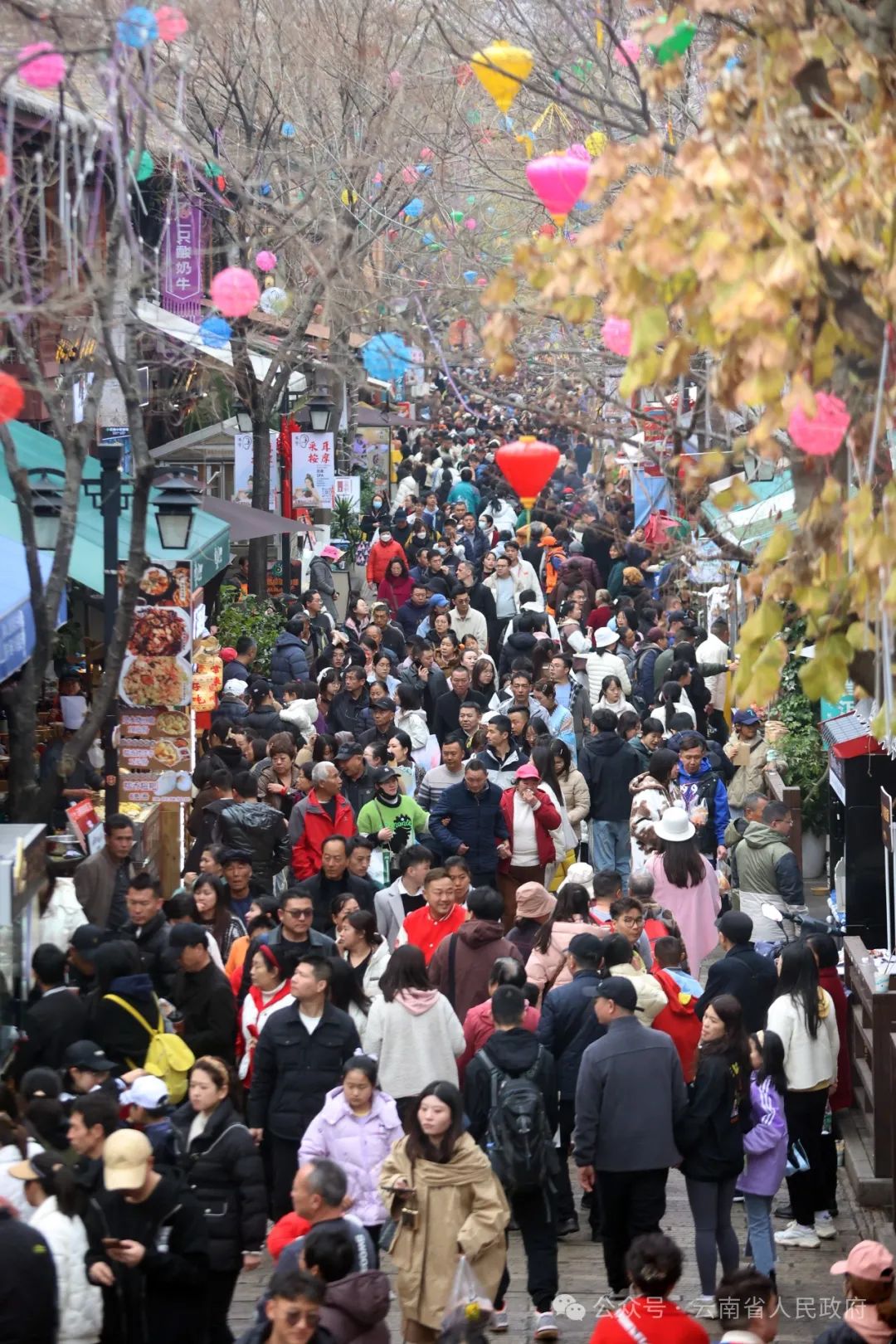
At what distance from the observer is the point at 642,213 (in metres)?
5.01

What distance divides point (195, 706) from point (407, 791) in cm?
234

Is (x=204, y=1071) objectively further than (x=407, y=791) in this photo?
No

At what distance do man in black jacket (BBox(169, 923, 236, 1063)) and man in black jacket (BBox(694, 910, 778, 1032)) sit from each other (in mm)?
2388

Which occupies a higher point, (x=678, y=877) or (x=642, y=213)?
(x=642, y=213)

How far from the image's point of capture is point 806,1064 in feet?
29.7

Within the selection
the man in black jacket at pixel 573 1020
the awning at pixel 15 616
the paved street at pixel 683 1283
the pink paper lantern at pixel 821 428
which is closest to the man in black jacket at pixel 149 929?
the paved street at pixel 683 1283

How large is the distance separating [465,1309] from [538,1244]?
1.91m

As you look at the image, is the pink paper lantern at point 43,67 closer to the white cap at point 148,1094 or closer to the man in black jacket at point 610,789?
the white cap at point 148,1094

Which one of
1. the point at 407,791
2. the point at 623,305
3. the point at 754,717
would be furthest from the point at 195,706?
the point at 623,305

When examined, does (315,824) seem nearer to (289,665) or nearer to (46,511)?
A: (46,511)

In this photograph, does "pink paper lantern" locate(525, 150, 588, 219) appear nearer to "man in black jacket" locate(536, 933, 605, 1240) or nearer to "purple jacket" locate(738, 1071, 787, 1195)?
"man in black jacket" locate(536, 933, 605, 1240)

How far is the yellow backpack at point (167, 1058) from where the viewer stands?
8.42m

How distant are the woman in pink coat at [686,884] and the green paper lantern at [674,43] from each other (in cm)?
575

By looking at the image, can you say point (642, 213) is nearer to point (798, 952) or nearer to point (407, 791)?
point (798, 952)
